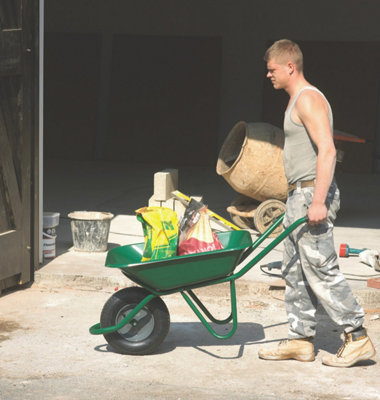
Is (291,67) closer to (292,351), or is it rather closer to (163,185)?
(292,351)

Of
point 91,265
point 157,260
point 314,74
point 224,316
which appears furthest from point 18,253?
point 314,74

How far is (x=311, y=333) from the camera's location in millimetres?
5504

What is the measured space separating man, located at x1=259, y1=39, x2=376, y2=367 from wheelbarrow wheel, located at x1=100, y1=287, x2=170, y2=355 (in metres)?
0.93

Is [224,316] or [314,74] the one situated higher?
[314,74]

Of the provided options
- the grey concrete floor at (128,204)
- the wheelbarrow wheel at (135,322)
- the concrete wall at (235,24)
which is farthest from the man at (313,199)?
the concrete wall at (235,24)

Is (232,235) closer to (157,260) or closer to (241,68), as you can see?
(157,260)

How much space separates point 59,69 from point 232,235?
11.2 metres

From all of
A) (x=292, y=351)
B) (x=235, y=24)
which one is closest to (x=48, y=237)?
(x=292, y=351)

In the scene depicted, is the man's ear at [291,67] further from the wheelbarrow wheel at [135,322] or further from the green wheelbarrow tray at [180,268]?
the wheelbarrow wheel at [135,322]

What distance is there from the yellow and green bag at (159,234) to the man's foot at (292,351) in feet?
2.89

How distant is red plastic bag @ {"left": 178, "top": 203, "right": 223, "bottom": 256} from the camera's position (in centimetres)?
543

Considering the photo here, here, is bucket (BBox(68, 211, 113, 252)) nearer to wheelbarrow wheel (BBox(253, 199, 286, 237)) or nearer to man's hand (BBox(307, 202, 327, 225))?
wheelbarrow wheel (BBox(253, 199, 286, 237))

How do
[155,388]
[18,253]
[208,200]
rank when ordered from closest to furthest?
[155,388]
[18,253]
[208,200]

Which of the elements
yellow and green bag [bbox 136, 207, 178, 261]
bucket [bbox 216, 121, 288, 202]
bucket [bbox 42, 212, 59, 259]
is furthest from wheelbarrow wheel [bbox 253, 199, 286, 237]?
yellow and green bag [bbox 136, 207, 178, 261]
